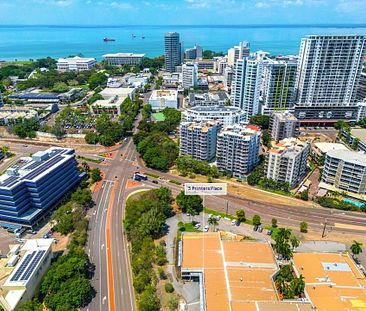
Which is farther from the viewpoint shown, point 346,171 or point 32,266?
point 346,171

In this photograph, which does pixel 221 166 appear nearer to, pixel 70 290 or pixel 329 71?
pixel 70 290

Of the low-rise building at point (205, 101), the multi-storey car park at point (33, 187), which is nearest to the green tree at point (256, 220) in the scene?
the multi-storey car park at point (33, 187)

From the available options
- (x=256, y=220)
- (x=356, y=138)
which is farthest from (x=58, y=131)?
(x=356, y=138)

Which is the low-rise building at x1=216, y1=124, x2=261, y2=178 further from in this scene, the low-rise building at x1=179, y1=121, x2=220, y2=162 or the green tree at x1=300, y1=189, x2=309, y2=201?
the green tree at x1=300, y1=189, x2=309, y2=201

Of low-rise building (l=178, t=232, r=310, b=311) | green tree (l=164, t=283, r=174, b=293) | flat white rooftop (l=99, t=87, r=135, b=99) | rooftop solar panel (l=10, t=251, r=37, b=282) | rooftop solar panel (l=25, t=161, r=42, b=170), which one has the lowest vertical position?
green tree (l=164, t=283, r=174, b=293)


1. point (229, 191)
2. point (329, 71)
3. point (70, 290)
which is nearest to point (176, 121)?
point (229, 191)

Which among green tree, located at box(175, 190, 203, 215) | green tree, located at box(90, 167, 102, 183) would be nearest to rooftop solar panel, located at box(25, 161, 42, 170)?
green tree, located at box(90, 167, 102, 183)

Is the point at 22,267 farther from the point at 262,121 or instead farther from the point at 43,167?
the point at 262,121
